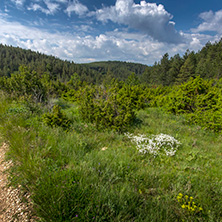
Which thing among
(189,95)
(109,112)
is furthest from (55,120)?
(189,95)

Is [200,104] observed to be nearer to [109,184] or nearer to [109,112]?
[109,112]

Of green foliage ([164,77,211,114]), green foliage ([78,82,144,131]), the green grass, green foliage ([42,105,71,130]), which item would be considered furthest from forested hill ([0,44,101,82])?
the green grass

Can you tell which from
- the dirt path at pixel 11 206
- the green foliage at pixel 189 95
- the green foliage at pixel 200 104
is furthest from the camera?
the green foliage at pixel 189 95

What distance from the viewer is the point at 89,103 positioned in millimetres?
5934

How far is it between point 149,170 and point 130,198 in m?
0.98

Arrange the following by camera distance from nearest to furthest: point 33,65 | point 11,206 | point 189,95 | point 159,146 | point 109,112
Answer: point 11,206
point 159,146
point 109,112
point 189,95
point 33,65

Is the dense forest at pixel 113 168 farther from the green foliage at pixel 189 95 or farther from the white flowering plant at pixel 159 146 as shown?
the green foliage at pixel 189 95

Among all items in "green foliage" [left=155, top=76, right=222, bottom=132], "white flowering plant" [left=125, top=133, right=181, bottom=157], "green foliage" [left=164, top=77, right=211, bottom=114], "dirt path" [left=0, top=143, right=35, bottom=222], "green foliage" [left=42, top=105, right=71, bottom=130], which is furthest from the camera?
"green foliage" [left=164, top=77, right=211, bottom=114]

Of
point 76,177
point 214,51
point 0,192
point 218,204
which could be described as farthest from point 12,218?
point 214,51

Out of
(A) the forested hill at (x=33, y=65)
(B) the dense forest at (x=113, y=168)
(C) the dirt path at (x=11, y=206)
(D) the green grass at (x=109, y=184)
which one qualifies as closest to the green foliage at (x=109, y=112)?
(B) the dense forest at (x=113, y=168)

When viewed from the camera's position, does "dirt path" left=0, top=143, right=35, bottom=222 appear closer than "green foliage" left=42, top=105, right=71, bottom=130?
Yes

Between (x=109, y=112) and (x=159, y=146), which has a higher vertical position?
(x=109, y=112)

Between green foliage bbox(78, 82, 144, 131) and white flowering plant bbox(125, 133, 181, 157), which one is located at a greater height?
green foliage bbox(78, 82, 144, 131)

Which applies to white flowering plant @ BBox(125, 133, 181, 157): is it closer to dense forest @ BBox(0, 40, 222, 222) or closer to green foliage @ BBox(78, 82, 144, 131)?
dense forest @ BBox(0, 40, 222, 222)
